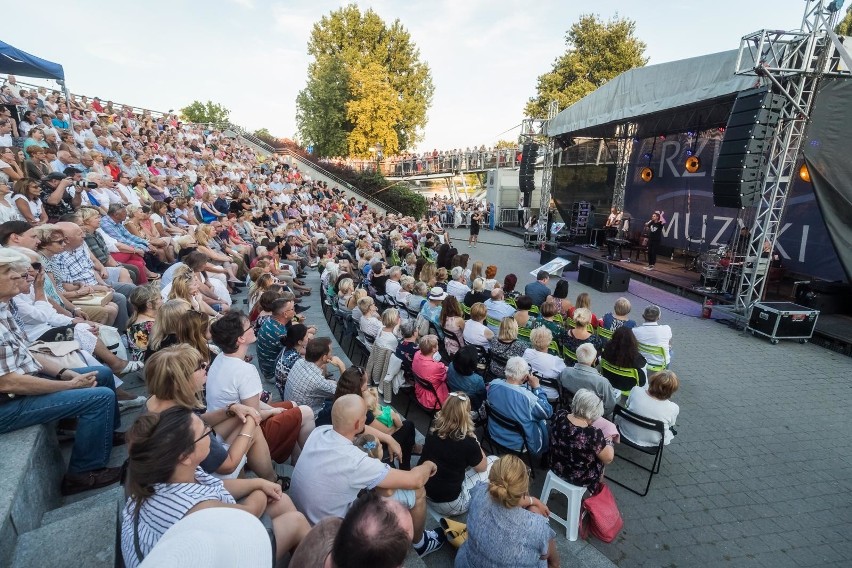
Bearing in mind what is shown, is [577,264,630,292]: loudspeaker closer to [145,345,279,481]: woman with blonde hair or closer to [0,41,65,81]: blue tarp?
[145,345,279,481]: woman with blonde hair

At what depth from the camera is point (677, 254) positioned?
14.8 m

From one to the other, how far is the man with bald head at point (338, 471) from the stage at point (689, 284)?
8.88 m

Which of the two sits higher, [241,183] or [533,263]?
[241,183]

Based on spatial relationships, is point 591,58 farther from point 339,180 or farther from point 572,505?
point 572,505

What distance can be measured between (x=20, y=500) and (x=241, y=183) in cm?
1458

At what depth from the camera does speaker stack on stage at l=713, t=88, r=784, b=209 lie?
7.32 metres

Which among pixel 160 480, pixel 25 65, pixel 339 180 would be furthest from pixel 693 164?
pixel 25 65

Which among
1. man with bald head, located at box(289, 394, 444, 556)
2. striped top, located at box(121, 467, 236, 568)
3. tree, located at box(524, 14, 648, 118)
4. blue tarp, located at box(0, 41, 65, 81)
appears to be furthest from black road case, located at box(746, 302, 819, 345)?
tree, located at box(524, 14, 648, 118)

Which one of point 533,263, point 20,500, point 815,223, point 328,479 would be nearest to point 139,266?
point 20,500

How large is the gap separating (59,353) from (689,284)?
41.8 ft

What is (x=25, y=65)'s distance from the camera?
1107cm

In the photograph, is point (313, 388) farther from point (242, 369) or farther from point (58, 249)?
point (58, 249)

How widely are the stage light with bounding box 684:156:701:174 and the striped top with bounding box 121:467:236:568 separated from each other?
1551 centimetres

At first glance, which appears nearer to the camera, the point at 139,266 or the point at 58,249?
the point at 58,249
